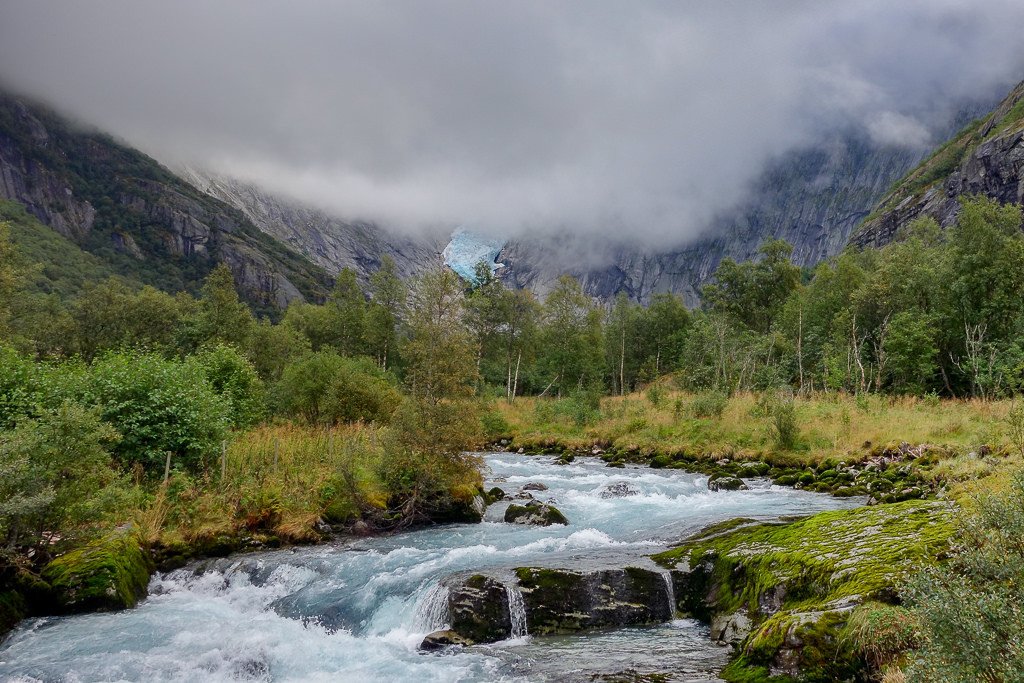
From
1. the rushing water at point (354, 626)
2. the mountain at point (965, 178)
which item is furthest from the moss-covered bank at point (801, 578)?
the mountain at point (965, 178)

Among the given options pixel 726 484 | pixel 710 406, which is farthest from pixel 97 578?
pixel 710 406

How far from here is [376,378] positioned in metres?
37.9

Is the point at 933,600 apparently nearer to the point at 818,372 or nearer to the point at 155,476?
the point at 155,476

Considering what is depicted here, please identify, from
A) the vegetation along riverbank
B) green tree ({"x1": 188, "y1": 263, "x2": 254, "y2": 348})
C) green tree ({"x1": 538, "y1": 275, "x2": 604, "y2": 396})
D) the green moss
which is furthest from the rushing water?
green tree ({"x1": 538, "y1": 275, "x2": 604, "y2": 396})

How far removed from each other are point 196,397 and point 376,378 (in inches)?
686

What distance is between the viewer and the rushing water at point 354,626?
9453 millimetres

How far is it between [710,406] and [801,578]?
27.2 metres

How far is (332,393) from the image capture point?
108 ft

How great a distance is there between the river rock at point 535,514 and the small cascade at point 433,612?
730 centimetres

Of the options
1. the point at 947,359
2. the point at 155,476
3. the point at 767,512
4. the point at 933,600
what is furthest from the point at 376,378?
the point at 947,359

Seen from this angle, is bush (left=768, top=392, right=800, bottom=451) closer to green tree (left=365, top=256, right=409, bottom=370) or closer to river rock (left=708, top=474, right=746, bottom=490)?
river rock (left=708, top=474, right=746, bottom=490)

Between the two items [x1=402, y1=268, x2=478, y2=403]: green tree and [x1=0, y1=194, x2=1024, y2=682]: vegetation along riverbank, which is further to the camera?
[x1=402, y1=268, x2=478, y2=403]: green tree

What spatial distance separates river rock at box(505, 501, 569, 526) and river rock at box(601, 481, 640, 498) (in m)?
4.27

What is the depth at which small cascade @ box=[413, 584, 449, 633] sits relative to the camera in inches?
445
